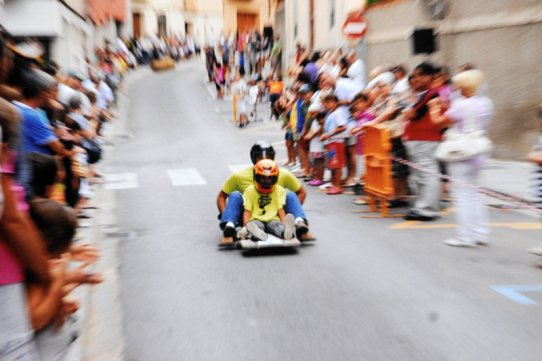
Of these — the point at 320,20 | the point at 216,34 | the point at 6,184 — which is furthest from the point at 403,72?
the point at 216,34

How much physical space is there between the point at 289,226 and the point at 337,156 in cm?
461

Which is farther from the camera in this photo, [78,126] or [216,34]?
[216,34]

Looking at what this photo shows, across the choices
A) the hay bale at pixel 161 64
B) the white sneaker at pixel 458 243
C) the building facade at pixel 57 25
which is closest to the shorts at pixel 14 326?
the white sneaker at pixel 458 243

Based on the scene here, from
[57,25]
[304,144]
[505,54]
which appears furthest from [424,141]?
[57,25]

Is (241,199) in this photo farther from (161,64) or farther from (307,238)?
(161,64)

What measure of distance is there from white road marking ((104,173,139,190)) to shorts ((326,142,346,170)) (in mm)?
3799

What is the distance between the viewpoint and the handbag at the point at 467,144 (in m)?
7.85

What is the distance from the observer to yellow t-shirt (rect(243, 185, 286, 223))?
8180 mm

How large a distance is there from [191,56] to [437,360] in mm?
53813

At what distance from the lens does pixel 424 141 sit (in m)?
9.81

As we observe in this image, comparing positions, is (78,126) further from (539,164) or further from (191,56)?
(191,56)

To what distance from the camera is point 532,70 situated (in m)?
15.2

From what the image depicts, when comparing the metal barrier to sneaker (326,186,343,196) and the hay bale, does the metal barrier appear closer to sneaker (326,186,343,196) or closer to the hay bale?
sneaker (326,186,343,196)

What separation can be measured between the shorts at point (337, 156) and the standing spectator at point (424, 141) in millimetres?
Answer: 2423
